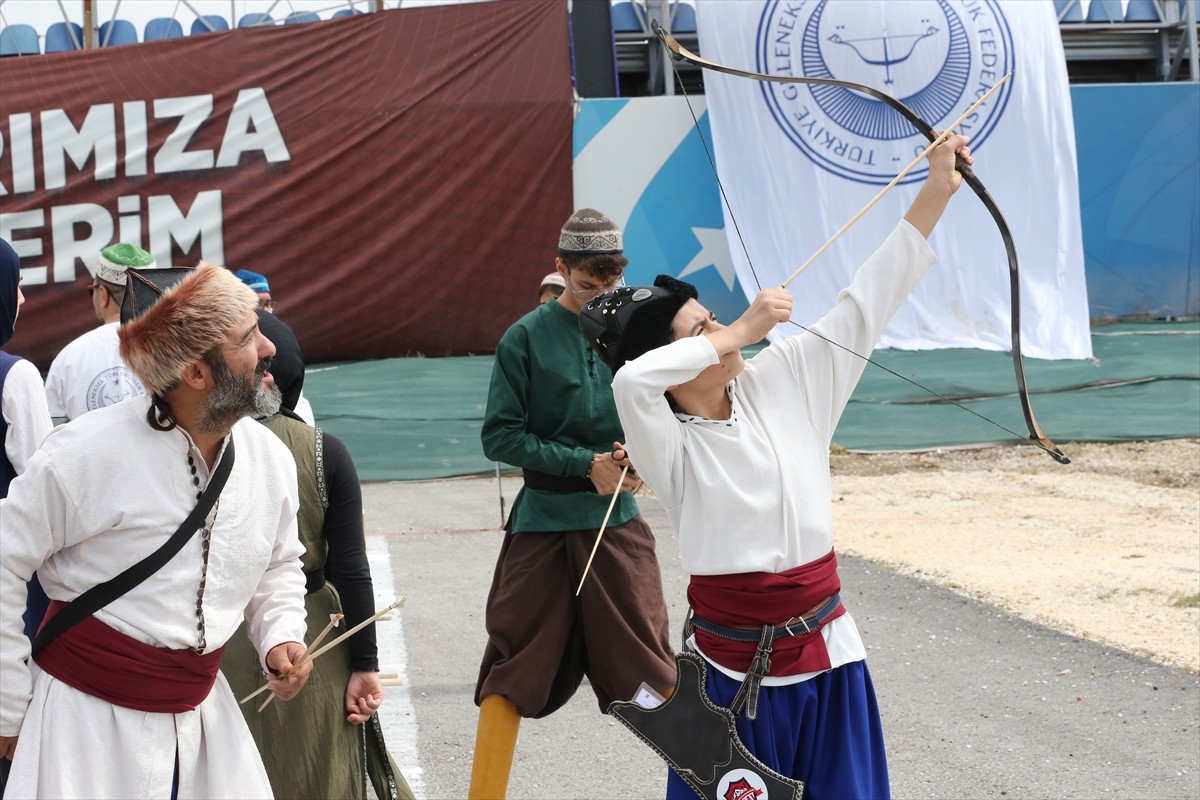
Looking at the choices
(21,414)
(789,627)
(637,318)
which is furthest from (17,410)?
(789,627)

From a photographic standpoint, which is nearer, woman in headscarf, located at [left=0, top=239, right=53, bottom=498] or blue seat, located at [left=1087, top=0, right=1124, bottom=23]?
woman in headscarf, located at [left=0, top=239, right=53, bottom=498]

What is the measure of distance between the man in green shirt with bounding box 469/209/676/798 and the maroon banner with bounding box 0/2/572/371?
35.7 ft

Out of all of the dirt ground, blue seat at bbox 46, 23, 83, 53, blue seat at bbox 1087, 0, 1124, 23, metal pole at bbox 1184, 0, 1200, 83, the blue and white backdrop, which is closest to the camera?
the dirt ground

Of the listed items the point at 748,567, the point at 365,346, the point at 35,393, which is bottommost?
the point at 365,346

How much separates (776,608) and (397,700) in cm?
290

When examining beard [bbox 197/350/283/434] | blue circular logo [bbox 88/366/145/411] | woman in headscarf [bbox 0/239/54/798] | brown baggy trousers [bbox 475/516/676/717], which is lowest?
brown baggy trousers [bbox 475/516/676/717]

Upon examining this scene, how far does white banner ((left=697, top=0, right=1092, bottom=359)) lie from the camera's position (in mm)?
14234

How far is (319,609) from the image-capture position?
130 inches

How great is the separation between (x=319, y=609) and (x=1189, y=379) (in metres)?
10.3

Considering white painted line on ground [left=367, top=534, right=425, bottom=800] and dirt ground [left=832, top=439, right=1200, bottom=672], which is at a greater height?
white painted line on ground [left=367, top=534, right=425, bottom=800]

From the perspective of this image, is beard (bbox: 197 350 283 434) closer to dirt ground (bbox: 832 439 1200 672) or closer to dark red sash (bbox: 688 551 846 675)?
dark red sash (bbox: 688 551 846 675)

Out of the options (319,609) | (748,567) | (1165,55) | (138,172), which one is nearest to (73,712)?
(319,609)

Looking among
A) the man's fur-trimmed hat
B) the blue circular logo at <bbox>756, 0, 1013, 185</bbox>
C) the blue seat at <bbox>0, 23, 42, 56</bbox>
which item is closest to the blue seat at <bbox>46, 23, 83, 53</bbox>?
the blue seat at <bbox>0, 23, 42, 56</bbox>

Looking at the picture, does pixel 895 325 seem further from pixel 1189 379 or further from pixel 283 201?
pixel 283 201
